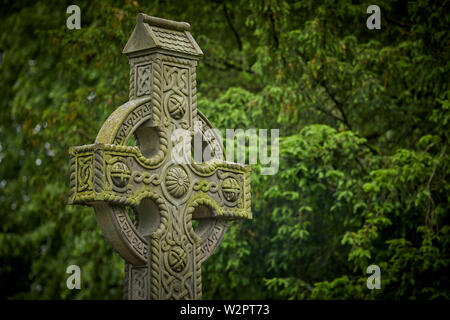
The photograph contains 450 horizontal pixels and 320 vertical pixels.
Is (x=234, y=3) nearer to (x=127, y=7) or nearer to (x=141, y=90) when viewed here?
(x=127, y=7)

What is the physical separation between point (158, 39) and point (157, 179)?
0.87 metres

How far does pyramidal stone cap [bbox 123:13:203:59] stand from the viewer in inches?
195

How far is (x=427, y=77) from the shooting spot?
30.8ft

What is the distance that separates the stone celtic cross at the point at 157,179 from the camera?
4.64 m

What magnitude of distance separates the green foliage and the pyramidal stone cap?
4.29 m

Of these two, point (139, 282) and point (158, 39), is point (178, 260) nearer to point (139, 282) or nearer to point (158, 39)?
point (139, 282)

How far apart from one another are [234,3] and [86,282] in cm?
470

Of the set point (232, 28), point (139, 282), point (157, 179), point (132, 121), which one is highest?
point (232, 28)

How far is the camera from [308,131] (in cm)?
952

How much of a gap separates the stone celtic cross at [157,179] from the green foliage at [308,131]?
3.95m

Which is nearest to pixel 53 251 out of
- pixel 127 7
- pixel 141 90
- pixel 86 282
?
pixel 86 282

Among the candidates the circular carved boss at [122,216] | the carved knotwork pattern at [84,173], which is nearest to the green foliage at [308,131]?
the circular carved boss at [122,216]

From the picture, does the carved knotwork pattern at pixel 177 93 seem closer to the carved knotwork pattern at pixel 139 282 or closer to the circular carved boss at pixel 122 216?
the circular carved boss at pixel 122 216

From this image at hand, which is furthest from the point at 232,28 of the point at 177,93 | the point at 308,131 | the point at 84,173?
the point at 84,173
